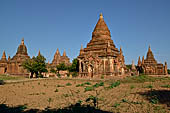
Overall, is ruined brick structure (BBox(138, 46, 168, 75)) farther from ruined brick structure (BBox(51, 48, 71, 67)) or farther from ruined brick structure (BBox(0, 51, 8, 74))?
ruined brick structure (BBox(0, 51, 8, 74))

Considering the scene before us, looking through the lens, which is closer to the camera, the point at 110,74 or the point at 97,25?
the point at 110,74

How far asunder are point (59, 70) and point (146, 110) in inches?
1652

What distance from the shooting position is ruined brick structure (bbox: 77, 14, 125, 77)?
26242 mm

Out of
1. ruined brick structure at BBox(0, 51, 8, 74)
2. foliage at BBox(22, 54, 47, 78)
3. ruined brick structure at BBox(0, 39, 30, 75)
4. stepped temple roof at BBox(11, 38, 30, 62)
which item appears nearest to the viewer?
foliage at BBox(22, 54, 47, 78)

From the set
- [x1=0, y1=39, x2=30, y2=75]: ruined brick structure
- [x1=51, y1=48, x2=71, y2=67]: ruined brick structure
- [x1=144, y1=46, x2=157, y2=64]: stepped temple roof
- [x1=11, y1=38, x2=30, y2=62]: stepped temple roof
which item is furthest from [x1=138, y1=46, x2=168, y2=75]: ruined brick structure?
[x1=11, y1=38, x2=30, y2=62]: stepped temple roof

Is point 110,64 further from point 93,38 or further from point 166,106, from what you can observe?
point 166,106

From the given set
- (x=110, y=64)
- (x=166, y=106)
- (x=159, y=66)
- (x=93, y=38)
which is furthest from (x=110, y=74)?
(x=159, y=66)

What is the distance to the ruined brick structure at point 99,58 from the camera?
86.1ft

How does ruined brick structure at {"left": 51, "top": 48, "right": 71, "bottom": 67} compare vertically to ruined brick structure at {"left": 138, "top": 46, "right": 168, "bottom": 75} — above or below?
above

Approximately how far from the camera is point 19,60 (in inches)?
1577

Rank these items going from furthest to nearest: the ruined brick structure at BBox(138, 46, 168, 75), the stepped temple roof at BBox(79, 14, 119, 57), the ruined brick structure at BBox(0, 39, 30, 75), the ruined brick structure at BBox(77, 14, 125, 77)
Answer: the ruined brick structure at BBox(138, 46, 168, 75) < the ruined brick structure at BBox(0, 39, 30, 75) < the stepped temple roof at BBox(79, 14, 119, 57) < the ruined brick structure at BBox(77, 14, 125, 77)

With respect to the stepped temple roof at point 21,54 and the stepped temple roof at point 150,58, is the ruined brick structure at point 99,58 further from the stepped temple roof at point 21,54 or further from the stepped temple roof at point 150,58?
the stepped temple roof at point 21,54

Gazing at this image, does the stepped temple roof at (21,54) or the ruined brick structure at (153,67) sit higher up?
the stepped temple roof at (21,54)

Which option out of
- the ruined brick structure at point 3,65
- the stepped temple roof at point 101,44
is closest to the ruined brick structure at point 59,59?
the ruined brick structure at point 3,65
